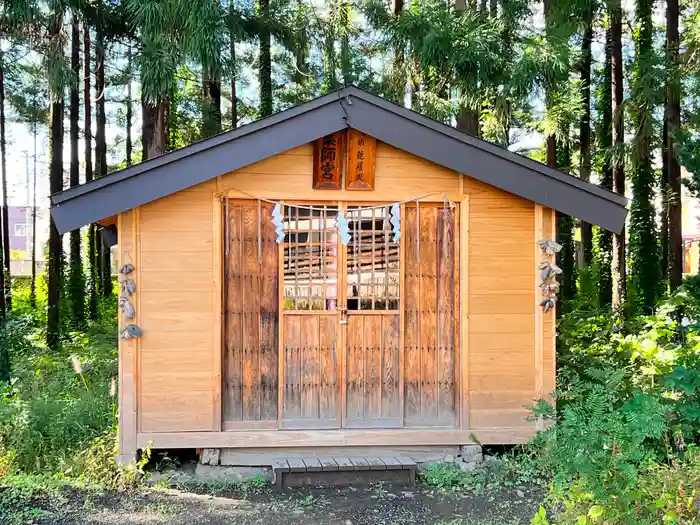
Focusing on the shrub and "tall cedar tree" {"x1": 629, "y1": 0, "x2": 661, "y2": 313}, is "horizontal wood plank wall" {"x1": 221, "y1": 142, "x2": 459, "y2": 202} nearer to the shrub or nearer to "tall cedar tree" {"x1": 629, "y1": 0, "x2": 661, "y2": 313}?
the shrub

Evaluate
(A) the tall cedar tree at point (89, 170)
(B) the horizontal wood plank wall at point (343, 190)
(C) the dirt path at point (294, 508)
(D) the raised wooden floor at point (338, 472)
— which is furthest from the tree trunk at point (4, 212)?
(D) the raised wooden floor at point (338, 472)

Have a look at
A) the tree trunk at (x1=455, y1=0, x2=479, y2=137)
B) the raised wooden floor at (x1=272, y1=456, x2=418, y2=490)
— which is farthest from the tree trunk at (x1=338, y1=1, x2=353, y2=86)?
the raised wooden floor at (x1=272, y1=456, x2=418, y2=490)

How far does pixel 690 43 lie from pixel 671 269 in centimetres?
441

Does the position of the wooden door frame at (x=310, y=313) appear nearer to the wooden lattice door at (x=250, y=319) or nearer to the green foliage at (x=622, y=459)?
the wooden lattice door at (x=250, y=319)

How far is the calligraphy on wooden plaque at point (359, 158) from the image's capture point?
6289mm

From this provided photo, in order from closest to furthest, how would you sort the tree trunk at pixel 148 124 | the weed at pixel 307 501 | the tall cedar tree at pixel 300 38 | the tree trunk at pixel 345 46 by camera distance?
1. the weed at pixel 307 501
2. the tree trunk at pixel 148 124
3. the tall cedar tree at pixel 300 38
4. the tree trunk at pixel 345 46

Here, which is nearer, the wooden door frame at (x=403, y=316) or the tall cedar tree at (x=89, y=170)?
the wooden door frame at (x=403, y=316)

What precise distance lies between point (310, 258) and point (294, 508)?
231 centimetres

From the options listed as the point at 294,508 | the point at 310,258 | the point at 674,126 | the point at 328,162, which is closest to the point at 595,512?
the point at 294,508

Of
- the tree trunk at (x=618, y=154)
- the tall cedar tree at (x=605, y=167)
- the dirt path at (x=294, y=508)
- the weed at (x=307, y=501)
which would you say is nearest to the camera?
the dirt path at (x=294, y=508)

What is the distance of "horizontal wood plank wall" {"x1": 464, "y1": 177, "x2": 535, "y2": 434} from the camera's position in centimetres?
646

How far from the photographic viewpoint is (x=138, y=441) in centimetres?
608

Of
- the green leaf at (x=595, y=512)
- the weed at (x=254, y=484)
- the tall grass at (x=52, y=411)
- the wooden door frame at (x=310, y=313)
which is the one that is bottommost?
the weed at (x=254, y=484)

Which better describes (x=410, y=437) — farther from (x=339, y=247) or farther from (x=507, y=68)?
(x=507, y=68)
